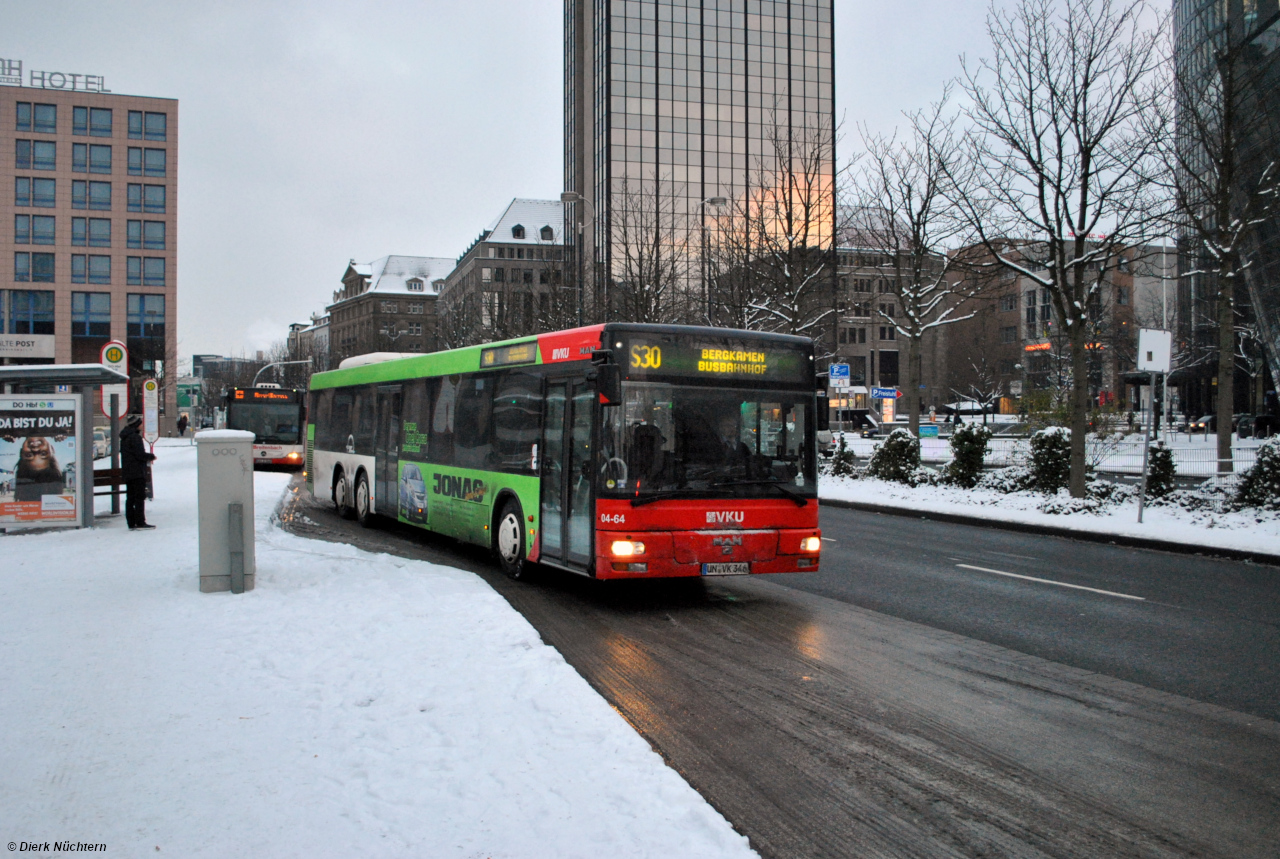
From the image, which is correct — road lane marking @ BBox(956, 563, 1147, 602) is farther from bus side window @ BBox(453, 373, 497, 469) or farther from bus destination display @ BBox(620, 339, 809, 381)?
bus side window @ BBox(453, 373, 497, 469)

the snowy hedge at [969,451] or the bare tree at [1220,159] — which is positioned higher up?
the bare tree at [1220,159]

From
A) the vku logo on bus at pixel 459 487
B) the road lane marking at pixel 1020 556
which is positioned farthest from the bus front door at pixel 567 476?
the road lane marking at pixel 1020 556

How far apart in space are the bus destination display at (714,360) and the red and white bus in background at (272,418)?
96.4 feet

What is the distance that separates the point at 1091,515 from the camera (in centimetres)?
1681

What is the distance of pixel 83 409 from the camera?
1362 centimetres

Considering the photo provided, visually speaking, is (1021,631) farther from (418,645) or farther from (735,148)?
(735,148)

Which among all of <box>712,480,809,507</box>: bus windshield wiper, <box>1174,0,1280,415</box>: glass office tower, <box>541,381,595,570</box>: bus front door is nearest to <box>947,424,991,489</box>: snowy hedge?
<box>1174,0,1280,415</box>: glass office tower

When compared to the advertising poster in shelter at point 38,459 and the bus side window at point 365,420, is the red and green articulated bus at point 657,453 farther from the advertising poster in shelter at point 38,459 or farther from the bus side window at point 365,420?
the advertising poster in shelter at point 38,459

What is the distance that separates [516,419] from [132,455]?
6.42m

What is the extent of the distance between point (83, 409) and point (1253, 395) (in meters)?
65.6

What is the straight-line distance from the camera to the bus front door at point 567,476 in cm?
927

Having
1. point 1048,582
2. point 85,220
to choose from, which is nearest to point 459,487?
point 1048,582

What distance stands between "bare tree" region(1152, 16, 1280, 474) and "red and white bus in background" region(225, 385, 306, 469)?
2912 cm

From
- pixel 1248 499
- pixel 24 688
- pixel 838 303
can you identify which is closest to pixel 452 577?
pixel 24 688
